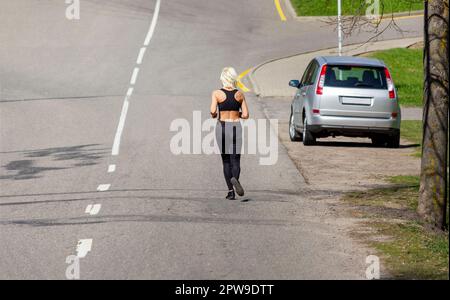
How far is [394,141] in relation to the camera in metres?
23.3

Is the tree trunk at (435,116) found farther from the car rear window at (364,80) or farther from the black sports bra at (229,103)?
the car rear window at (364,80)

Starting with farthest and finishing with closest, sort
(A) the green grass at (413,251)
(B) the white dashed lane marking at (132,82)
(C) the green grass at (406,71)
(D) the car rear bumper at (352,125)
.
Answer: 1. (C) the green grass at (406,71)
2. (B) the white dashed lane marking at (132,82)
3. (D) the car rear bumper at (352,125)
4. (A) the green grass at (413,251)

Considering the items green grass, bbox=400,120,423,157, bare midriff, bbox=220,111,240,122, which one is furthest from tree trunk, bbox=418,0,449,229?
green grass, bbox=400,120,423,157

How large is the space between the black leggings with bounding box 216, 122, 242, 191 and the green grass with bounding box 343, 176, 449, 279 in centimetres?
175

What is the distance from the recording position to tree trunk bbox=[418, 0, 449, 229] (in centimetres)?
1403

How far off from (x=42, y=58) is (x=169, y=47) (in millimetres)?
5274

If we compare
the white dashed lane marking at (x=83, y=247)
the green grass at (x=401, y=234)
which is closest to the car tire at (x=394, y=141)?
the green grass at (x=401, y=234)

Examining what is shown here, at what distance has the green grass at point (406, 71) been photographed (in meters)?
33.6

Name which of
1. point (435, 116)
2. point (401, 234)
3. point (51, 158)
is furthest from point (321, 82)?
point (401, 234)

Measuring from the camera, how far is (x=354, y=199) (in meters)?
16.5

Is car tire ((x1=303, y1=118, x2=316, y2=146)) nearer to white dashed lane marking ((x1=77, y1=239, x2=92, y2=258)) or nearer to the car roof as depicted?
the car roof

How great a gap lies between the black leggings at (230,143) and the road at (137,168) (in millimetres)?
523

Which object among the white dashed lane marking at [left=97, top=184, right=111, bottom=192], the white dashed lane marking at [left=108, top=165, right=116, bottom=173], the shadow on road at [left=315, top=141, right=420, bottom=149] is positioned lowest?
the white dashed lane marking at [left=97, top=184, right=111, bottom=192]

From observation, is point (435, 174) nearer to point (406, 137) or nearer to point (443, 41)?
point (443, 41)
